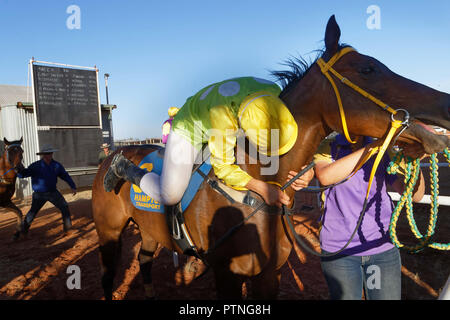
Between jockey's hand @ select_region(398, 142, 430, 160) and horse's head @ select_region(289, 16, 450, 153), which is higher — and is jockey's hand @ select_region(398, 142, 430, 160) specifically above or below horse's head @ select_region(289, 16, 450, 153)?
below

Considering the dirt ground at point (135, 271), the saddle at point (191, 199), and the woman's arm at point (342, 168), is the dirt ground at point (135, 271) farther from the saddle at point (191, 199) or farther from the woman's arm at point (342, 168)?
the woman's arm at point (342, 168)

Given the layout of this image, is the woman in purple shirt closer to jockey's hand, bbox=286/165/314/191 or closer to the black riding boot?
jockey's hand, bbox=286/165/314/191

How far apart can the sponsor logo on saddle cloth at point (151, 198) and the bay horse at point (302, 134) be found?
0.20ft

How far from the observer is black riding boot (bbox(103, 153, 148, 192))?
8.57 feet

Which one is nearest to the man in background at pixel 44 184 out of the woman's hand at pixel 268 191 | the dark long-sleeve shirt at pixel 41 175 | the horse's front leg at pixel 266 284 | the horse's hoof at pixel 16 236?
the dark long-sleeve shirt at pixel 41 175

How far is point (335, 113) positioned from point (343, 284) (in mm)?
1103

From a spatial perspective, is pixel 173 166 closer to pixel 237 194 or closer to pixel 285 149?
pixel 237 194

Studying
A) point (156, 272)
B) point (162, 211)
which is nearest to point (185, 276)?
point (156, 272)

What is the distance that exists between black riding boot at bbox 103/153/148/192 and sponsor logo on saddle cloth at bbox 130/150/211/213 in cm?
19

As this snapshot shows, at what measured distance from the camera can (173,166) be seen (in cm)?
210

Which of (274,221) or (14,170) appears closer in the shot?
(274,221)

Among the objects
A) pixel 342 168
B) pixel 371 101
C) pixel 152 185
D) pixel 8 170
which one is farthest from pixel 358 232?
pixel 8 170

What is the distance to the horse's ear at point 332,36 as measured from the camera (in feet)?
5.81

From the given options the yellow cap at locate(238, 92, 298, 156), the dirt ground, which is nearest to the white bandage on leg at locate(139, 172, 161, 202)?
the yellow cap at locate(238, 92, 298, 156)
